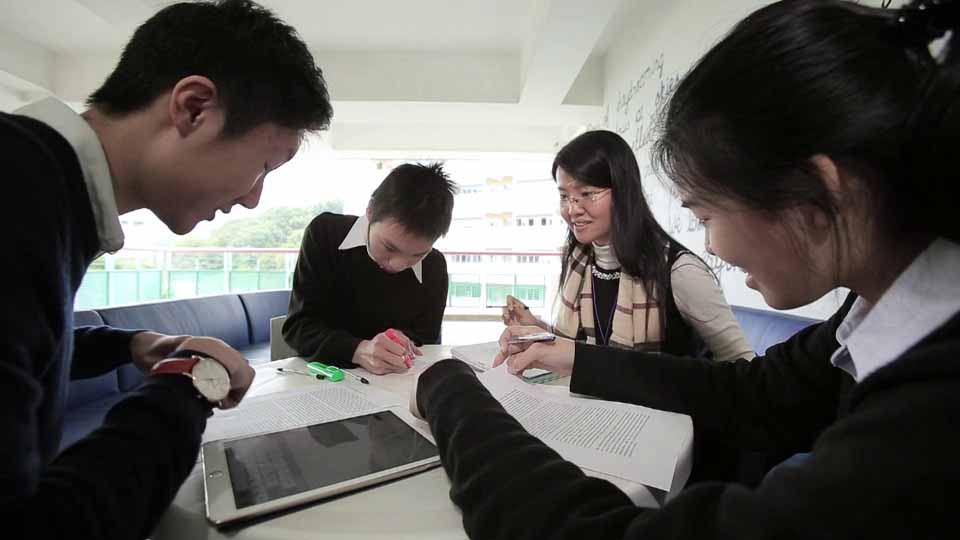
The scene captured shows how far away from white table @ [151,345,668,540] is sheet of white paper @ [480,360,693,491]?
56 millimetres

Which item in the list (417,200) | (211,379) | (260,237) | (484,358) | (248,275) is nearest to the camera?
(211,379)

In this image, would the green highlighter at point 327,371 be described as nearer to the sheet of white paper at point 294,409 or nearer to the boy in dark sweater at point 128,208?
the sheet of white paper at point 294,409

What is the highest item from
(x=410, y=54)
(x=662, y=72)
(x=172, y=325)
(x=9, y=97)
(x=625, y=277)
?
(x=410, y=54)

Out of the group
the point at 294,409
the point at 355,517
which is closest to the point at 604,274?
the point at 294,409

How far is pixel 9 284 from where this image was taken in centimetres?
32

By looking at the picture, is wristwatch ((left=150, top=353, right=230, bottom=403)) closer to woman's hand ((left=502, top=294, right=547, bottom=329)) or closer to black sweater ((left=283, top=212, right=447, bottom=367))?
black sweater ((left=283, top=212, right=447, bottom=367))

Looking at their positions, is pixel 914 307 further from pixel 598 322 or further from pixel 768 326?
pixel 768 326

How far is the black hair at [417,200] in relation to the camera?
1.26 m

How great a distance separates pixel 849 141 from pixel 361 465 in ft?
Result: 1.96

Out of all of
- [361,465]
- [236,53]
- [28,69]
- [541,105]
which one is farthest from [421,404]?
[28,69]

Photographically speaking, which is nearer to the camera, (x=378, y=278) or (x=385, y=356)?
(x=385, y=356)

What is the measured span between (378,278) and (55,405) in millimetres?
1081

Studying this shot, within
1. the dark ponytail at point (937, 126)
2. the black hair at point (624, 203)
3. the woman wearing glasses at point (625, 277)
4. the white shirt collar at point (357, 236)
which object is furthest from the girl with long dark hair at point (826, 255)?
the white shirt collar at point (357, 236)

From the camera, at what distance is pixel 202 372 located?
21.6 inches
